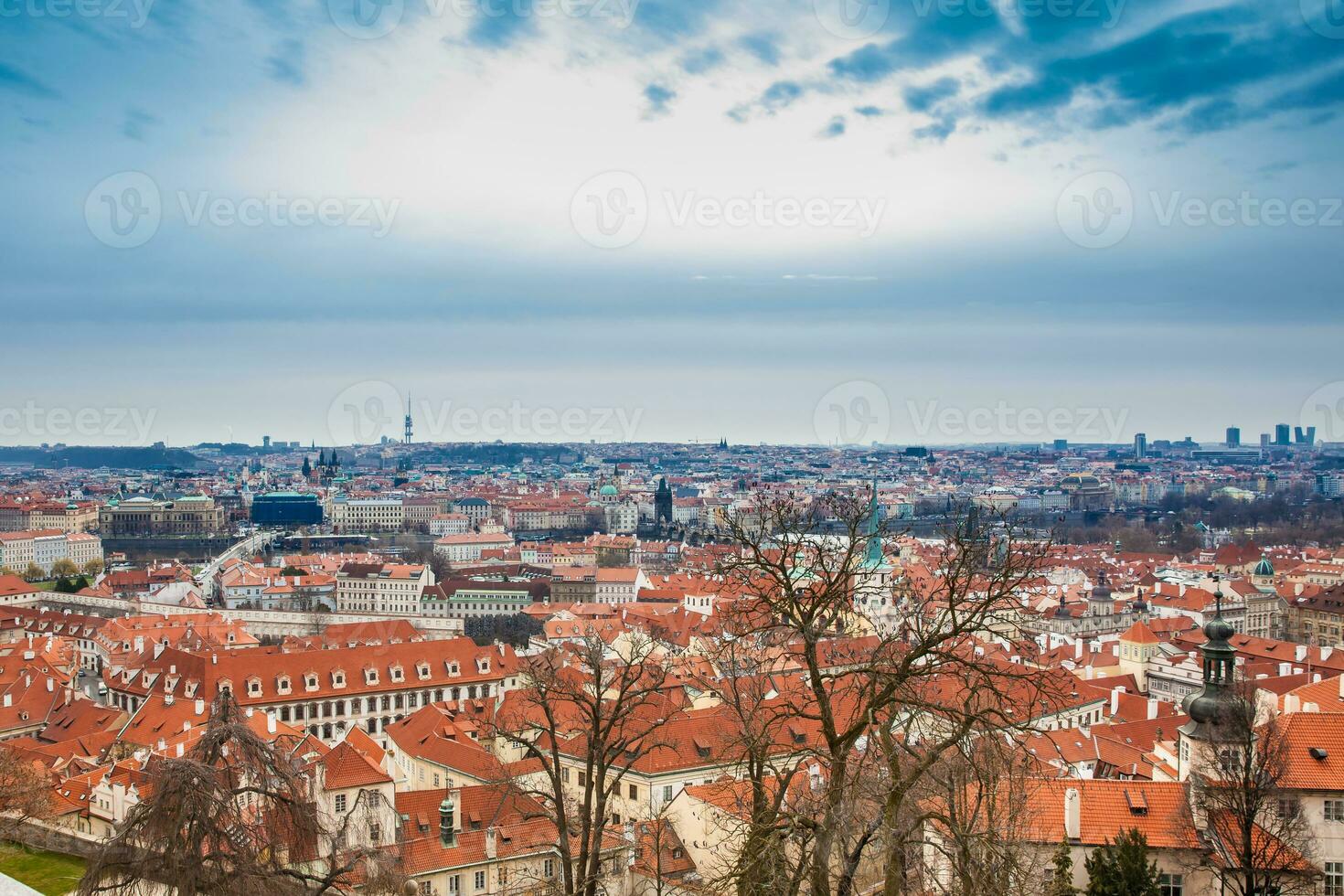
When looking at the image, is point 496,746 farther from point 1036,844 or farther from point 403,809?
point 1036,844

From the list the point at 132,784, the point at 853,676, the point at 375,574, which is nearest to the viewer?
the point at 853,676

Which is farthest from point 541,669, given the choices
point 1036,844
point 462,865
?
point 1036,844

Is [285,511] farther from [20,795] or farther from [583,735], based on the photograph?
[583,735]

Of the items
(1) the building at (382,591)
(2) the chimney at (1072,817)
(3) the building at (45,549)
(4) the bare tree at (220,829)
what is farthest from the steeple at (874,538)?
(3) the building at (45,549)

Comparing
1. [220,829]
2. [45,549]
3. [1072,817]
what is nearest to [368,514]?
[45,549]

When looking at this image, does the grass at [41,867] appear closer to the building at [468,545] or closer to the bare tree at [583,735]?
the bare tree at [583,735]
